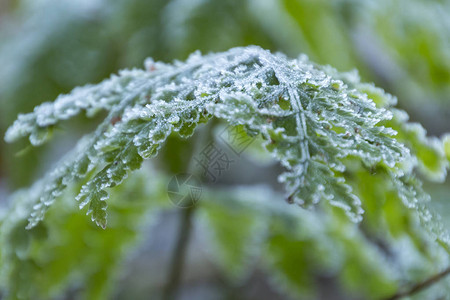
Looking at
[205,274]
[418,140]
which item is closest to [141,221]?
[418,140]

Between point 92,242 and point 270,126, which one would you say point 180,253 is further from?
point 270,126

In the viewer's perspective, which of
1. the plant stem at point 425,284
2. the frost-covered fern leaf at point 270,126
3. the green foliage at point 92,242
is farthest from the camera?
the green foliage at point 92,242

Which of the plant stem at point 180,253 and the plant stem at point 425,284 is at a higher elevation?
the plant stem at point 180,253

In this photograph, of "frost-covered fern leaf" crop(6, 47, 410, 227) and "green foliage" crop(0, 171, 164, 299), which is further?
"green foliage" crop(0, 171, 164, 299)

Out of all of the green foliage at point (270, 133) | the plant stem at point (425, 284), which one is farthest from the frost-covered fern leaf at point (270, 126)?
the plant stem at point (425, 284)

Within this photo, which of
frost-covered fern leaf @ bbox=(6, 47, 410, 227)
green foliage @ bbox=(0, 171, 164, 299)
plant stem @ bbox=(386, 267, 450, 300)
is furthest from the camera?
green foliage @ bbox=(0, 171, 164, 299)

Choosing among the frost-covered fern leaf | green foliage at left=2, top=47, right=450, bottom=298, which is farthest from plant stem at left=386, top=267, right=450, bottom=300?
the frost-covered fern leaf

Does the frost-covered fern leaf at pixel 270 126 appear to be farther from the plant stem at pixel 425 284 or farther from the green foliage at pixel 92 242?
the green foliage at pixel 92 242

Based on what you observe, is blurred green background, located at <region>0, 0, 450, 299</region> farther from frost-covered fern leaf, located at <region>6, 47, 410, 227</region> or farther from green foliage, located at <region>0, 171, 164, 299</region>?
frost-covered fern leaf, located at <region>6, 47, 410, 227</region>
